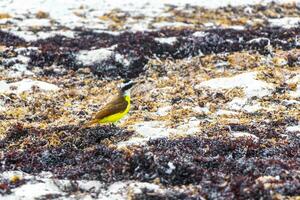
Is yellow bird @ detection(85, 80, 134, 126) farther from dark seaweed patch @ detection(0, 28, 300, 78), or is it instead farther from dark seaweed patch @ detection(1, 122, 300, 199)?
dark seaweed patch @ detection(0, 28, 300, 78)

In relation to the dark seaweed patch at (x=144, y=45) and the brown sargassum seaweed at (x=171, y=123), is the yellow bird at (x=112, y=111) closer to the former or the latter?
the brown sargassum seaweed at (x=171, y=123)

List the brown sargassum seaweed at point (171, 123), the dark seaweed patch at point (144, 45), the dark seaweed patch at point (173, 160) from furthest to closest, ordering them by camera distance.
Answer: the dark seaweed patch at point (144, 45) → the brown sargassum seaweed at point (171, 123) → the dark seaweed patch at point (173, 160)

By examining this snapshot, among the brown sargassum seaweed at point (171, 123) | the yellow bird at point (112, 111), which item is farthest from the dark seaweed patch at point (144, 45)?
the yellow bird at point (112, 111)

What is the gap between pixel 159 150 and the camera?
991 centimetres

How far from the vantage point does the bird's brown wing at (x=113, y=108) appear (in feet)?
36.8

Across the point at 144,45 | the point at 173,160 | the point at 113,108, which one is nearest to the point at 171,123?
the point at 113,108

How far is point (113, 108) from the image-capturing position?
11.3m

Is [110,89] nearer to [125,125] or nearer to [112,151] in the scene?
[125,125]

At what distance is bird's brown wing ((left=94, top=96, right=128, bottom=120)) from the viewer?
11.2 m

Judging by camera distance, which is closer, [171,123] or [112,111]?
[112,111]

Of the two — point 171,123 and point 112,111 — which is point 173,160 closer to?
point 112,111

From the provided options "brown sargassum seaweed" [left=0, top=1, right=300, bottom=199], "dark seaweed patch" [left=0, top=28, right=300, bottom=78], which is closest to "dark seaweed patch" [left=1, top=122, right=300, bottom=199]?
"brown sargassum seaweed" [left=0, top=1, right=300, bottom=199]

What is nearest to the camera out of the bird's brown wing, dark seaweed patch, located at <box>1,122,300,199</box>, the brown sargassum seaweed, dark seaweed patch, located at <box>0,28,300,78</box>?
dark seaweed patch, located at <box>1,122,300,199</box>

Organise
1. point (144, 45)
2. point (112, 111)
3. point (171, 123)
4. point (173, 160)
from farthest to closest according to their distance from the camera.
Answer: point (144, 45) < point (171, 123) < point (112, 111) < point (173, 160)
